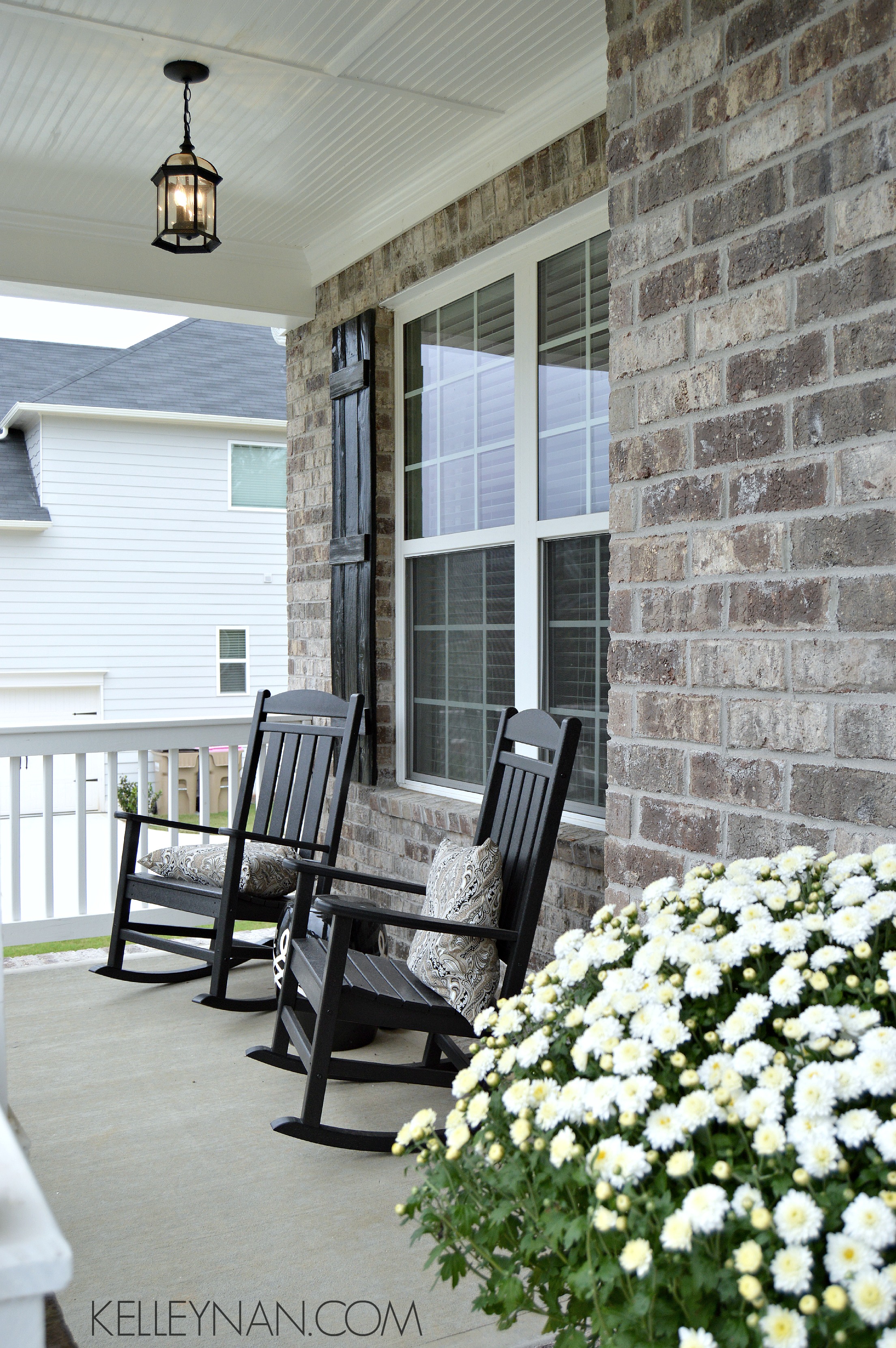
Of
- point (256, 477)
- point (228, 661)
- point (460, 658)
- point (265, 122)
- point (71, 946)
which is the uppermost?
point (256, 477)

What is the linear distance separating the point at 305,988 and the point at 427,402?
229 centimetres

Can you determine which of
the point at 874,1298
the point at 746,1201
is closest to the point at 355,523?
the point at 746,1201

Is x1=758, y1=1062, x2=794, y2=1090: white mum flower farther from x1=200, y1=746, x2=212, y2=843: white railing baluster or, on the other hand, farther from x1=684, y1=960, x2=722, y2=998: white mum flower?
x1=200, y1=746, x2=212, y2=843: white railing baluster

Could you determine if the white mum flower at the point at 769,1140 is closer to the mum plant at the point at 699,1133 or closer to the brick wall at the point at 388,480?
the mum plant at the point at 699,1133

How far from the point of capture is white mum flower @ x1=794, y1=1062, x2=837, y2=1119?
947 millimetres

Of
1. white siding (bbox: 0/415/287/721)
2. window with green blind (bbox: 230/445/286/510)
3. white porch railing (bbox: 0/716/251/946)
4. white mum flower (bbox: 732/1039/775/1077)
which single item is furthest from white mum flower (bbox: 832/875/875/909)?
window with green blind (bbox: 230/445/286/510)

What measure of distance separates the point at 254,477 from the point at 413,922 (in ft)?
31.2

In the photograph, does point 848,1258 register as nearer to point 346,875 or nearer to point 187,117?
point 346,875

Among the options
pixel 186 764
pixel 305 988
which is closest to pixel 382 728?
pixel 305 988

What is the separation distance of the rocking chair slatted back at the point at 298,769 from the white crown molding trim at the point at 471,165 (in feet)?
5.64

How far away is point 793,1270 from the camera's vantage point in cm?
85

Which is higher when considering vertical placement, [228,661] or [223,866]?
[228,661]

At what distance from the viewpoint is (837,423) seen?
1700 mm

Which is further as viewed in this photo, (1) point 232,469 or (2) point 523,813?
(1) point 232,469
